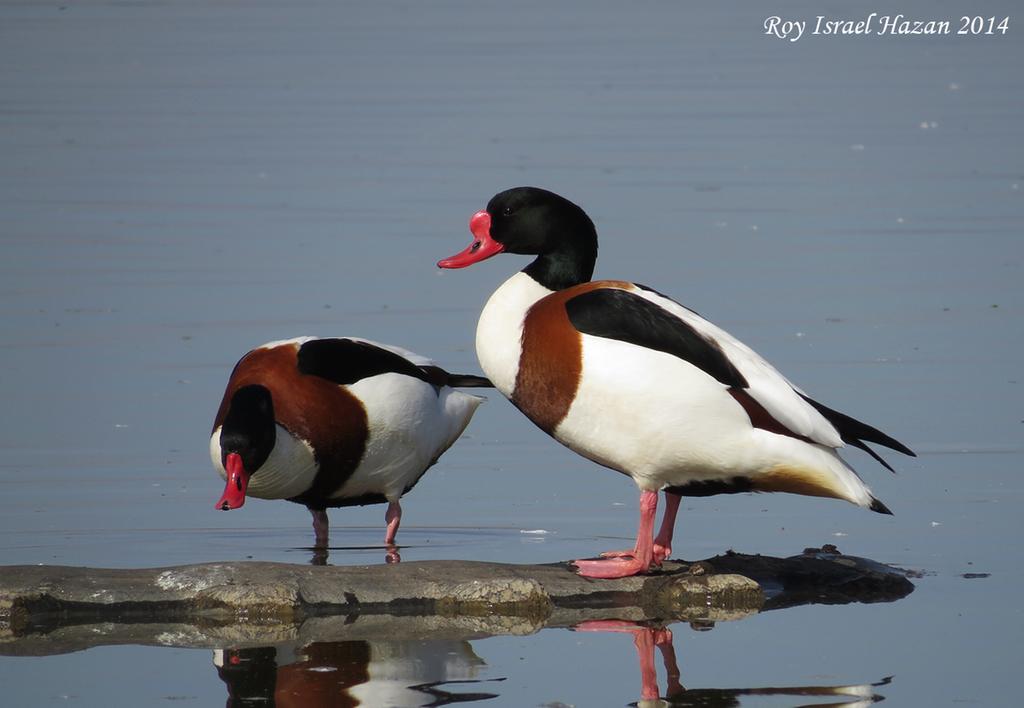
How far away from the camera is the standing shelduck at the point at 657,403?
666cm

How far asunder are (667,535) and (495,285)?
5368 millimetres

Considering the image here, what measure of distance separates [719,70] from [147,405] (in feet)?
43.4

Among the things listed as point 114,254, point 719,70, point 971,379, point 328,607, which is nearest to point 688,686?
point 328,607

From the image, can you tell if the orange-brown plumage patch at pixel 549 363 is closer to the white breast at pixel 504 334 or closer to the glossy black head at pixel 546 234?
the white breast at pixel 504 334

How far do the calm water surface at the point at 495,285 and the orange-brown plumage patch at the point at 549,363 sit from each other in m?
0.87

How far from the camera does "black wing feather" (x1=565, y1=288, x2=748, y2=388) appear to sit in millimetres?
6699

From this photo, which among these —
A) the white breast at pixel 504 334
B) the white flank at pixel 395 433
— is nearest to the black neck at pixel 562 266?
the white breast at pixel 504 334

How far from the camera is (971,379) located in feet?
32.9

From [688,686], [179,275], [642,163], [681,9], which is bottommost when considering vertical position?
[688,686]

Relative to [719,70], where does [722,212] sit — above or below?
below

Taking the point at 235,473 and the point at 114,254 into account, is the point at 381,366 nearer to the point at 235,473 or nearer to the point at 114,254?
the point at 235,473

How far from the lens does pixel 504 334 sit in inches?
274

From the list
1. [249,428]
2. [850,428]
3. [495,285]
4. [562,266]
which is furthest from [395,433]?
[495,285]

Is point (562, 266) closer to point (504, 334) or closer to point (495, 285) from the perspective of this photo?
point (504, 334)
